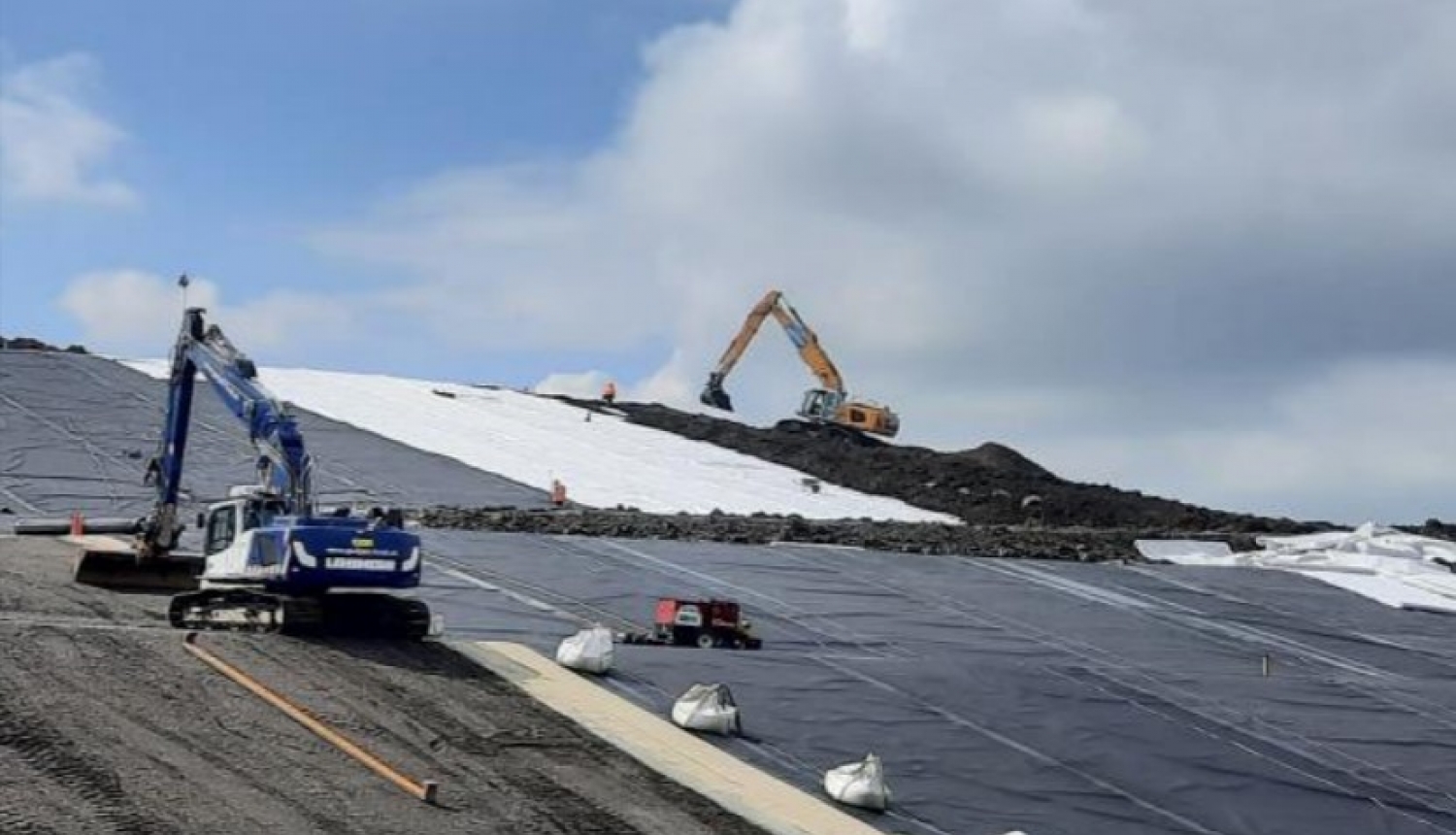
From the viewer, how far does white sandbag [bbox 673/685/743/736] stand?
1836cm

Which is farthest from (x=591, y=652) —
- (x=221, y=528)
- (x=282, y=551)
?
(x=221, y=528)

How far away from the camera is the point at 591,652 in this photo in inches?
782

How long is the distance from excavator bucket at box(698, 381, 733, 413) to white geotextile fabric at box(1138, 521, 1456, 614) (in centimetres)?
2440

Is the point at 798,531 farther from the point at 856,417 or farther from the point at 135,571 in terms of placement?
the point at 856,417

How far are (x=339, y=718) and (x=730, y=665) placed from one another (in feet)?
18.8

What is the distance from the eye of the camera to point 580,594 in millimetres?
25141

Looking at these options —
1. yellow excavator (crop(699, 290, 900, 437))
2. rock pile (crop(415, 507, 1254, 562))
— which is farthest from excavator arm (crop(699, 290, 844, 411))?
rock pile (crop(415, 507, 1254, 562))

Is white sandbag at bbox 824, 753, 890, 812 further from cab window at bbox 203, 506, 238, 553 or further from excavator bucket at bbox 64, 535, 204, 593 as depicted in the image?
excavator bucket at bbox 64, 535, 204, 593

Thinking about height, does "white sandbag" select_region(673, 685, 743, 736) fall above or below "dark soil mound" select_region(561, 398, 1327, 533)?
below

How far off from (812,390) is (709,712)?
3944 cm

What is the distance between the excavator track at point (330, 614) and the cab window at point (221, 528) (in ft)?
2.69

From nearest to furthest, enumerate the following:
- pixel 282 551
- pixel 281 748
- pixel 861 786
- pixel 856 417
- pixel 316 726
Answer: pixel 281 748
pixel 316 726
pixel 861 786
pixel 282 551
pixel 856 417

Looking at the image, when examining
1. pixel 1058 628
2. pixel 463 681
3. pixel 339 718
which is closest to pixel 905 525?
pixel 1058 628

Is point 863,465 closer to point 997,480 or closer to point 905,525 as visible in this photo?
point 997,480
